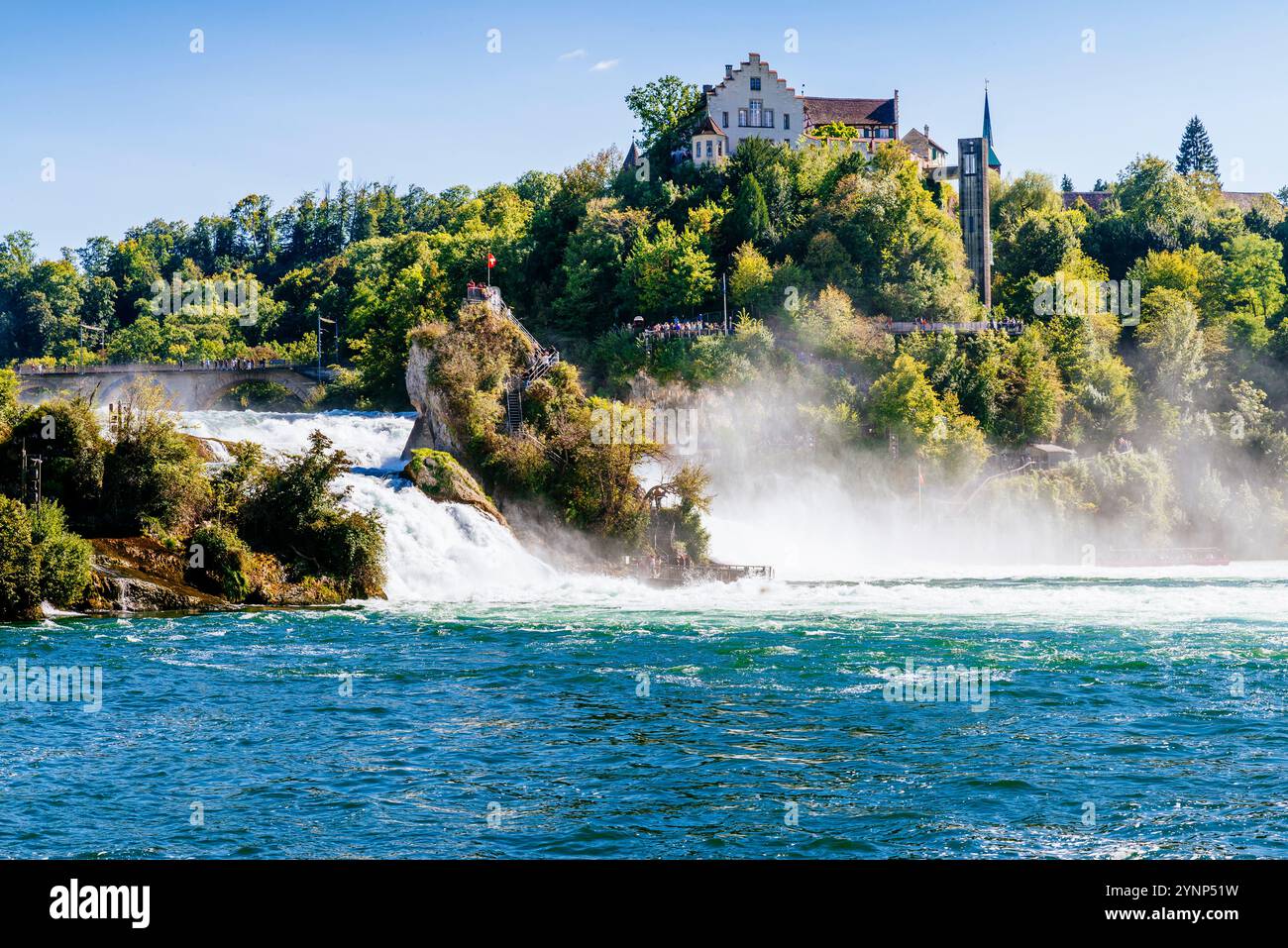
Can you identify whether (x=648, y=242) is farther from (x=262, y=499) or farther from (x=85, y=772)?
(x=85, y=772)

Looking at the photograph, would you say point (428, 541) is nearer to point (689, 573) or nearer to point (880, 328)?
point (689, 573)

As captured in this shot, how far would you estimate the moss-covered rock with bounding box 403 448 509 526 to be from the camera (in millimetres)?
57625

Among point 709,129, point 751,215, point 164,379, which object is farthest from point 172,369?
point 709,129

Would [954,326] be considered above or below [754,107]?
below

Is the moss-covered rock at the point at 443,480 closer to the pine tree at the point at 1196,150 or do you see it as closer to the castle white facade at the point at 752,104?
the castle white facade at the point at 752,104

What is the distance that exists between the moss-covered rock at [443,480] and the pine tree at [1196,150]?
14038cm

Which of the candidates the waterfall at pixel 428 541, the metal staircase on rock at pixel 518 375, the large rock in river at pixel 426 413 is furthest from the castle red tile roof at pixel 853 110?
the waterfall at pixel 428 541

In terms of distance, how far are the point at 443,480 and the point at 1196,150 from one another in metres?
144

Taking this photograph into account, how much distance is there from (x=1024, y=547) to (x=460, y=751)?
56799 millimetres

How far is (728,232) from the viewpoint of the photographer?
308 feet

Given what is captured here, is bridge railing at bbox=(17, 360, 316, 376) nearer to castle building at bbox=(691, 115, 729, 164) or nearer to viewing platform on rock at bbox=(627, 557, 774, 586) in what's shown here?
castle building at bbox=(691, 115, 729, 164)

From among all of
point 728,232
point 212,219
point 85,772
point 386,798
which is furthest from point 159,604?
point 212,219

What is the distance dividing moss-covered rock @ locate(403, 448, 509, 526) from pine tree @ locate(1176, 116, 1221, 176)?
140383mm

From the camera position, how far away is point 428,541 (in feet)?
178
